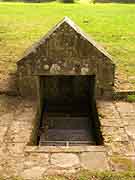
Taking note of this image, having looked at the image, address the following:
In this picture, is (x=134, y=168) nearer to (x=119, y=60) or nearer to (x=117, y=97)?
(x=117, y=97)

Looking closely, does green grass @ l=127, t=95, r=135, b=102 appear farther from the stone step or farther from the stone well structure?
the stone step

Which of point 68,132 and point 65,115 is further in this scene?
point 65,115

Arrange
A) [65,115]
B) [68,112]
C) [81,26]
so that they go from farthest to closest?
[81,26]
[68,112]
[65,115]

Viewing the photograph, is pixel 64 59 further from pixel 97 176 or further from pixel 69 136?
pixel 97 176

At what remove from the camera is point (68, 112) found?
29.5 ft

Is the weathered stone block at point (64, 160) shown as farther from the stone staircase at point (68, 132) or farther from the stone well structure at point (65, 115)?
the stone staircase at point (68, 132)

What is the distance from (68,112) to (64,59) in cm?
153

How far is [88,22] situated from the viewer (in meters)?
15.8

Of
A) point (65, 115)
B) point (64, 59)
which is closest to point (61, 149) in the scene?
point (64, 59)

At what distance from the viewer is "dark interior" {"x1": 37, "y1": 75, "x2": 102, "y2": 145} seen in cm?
776

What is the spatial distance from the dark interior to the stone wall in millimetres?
676

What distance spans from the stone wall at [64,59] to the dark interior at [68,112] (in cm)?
68

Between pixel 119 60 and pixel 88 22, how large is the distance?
587cm

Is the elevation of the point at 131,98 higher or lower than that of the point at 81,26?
lower
